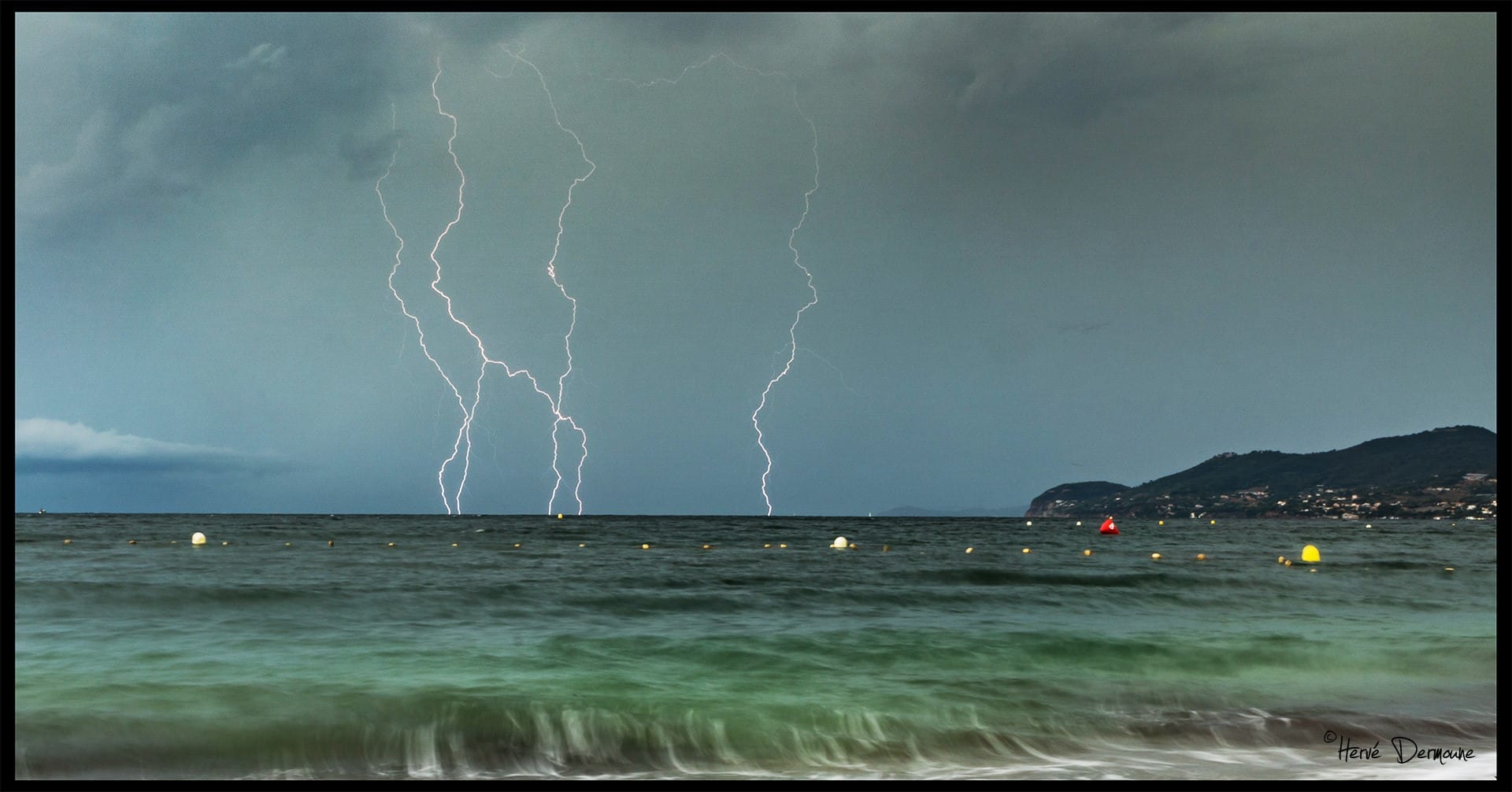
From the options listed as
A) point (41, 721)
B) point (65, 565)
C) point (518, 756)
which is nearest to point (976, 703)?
point (518, 756)

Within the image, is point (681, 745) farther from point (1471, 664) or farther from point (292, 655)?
point (1471, 664)

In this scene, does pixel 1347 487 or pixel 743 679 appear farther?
pixel 1347 487

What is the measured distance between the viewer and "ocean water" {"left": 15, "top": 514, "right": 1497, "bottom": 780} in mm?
9391

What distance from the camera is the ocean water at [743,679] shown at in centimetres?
939

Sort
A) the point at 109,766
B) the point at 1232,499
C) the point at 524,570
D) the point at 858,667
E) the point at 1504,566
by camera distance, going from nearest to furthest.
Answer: the point at 1504,566 < the point at 109,766 < the point at 858,667 < the point at 524,570 < the point at 1232,499

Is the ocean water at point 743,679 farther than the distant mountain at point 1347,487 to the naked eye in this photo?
No

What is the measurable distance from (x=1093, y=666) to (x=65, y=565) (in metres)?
31.8

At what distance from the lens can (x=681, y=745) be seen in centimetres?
999

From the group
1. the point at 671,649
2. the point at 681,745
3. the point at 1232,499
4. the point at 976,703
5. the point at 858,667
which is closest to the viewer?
the point at 681,745

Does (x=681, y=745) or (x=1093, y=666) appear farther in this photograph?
(x=1093, y=666)

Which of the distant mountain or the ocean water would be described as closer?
the ocean water

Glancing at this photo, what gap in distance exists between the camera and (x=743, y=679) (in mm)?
13070

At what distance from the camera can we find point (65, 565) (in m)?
31.3
